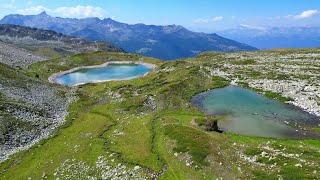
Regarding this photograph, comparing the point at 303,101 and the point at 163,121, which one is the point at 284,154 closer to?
the point at 163,121

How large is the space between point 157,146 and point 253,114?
29.4 metres

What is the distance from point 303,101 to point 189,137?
39614 millimetres

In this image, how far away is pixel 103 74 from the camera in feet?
490

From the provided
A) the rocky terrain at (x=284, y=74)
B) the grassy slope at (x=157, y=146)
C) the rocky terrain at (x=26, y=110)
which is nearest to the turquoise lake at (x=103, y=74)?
the rocky terrain at (x=26, y=110)

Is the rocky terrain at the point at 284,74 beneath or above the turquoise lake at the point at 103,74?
above

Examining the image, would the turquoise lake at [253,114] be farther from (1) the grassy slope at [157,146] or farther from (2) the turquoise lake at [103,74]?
(2) the turquoise lake at [103,74]

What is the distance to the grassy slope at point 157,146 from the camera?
1789 inches

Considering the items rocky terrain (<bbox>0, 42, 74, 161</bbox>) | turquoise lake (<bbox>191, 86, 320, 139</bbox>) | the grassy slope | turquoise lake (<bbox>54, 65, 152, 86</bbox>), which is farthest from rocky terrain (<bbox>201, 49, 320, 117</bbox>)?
rocky terrain (<bbox>0, 42, 74, 161</bbox>)

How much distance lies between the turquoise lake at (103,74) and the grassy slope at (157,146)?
1793 inches

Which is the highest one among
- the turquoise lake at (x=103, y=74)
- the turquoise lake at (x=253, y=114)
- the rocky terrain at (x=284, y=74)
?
the rocky terrain at (x=284, y=74)

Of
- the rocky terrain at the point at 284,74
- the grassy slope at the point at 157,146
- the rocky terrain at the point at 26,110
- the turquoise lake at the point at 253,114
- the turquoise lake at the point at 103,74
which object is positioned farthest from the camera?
the turquoise lake at the point at 103,74

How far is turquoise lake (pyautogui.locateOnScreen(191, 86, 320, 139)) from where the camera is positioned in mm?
64375

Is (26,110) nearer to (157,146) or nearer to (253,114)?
(157,146)

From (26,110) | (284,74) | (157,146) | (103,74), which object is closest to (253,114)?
(157,146)
